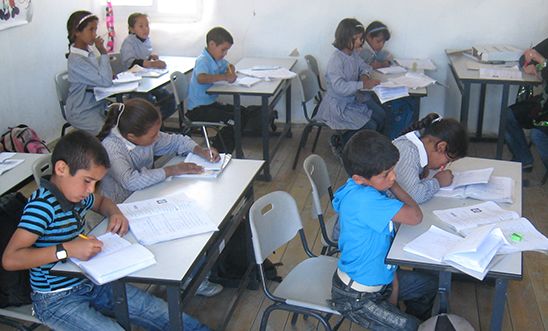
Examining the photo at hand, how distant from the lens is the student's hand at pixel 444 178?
2717mm

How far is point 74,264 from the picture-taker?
6.86ft

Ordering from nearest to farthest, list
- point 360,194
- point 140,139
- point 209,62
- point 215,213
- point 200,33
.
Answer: point 360,194 < point 215,213 < point 140,139 < point 209,62 < point 200,33

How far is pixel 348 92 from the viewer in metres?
4.55

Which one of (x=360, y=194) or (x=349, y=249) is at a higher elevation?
(x=360, y=194)

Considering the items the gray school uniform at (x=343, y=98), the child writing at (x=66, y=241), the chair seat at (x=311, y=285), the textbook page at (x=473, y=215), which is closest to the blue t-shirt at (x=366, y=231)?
the chair seat at (x=311, y=285)

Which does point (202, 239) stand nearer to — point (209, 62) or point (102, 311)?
point (102, 311)

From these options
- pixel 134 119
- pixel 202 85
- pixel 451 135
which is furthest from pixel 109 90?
pixel 451 135

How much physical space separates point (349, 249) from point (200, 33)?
152 inches

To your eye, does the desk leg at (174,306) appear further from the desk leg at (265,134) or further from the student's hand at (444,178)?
the desk leg at (265,134)

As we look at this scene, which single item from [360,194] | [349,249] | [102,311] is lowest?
[102,311]

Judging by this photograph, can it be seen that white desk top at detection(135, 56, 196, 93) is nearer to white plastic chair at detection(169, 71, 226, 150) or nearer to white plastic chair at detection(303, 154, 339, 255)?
white plastic chair at detection(169, 71, 226, 150)

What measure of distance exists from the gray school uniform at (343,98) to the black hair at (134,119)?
2043 mm

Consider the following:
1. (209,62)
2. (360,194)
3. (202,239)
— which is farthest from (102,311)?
(209,62)

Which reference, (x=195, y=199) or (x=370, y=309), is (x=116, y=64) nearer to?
(x=195, y=199)
